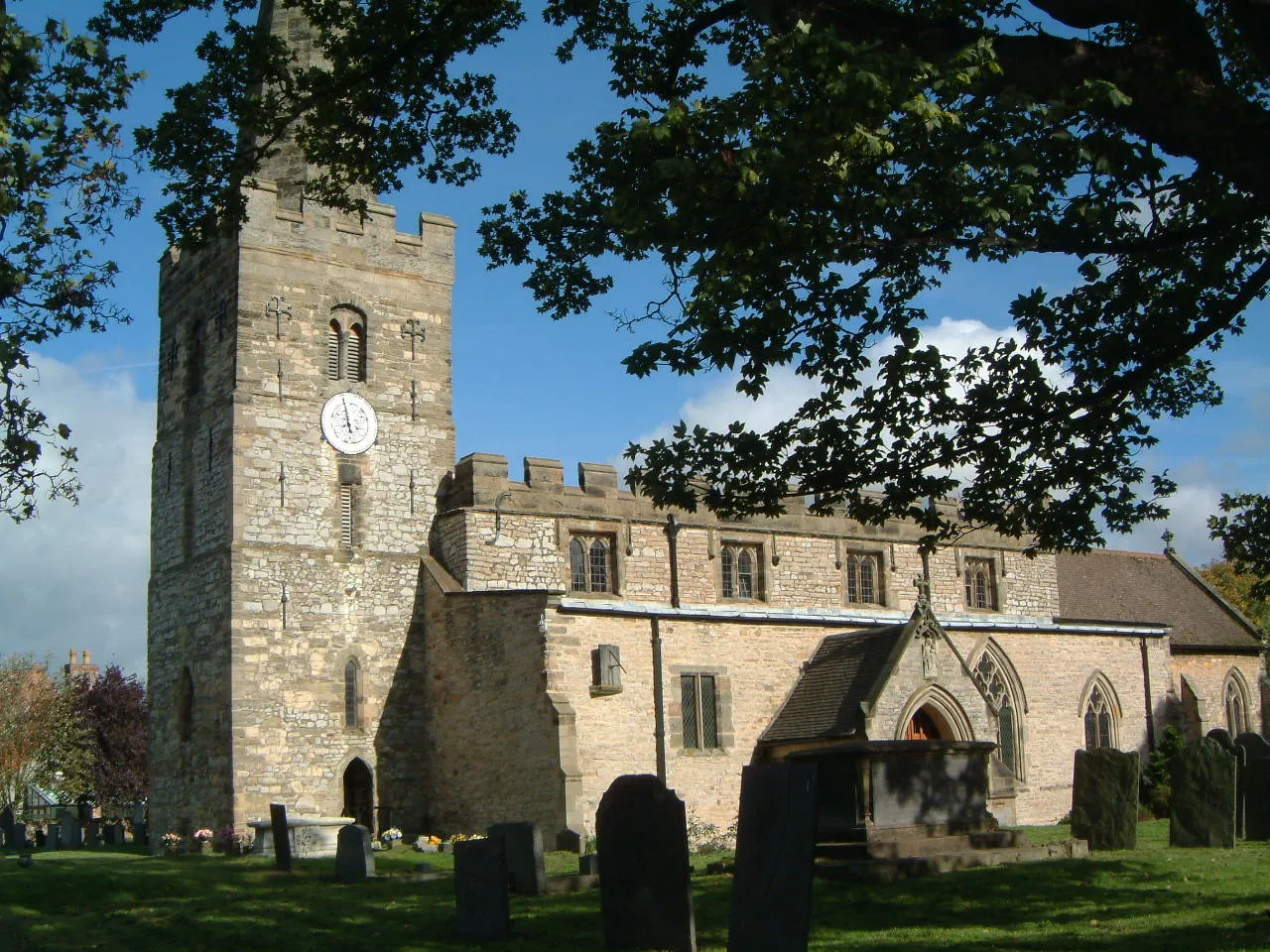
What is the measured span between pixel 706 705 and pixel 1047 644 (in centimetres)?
1047

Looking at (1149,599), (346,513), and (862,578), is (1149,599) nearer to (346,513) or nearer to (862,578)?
(862,578)

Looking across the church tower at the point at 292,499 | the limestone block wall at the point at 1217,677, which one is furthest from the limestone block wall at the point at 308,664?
the limestone block wall at the point at 1217,677

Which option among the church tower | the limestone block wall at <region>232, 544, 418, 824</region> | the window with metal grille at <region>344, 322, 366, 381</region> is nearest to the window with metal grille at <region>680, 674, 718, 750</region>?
the church tower

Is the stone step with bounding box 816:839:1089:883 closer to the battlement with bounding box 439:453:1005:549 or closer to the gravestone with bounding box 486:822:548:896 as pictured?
the gravestone with bounding box 486:822:548:896

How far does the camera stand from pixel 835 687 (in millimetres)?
30078

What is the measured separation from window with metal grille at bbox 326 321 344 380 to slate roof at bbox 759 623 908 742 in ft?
41.1

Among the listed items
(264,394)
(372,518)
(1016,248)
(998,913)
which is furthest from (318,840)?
Result: (1016,248)

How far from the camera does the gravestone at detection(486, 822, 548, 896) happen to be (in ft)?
57.5

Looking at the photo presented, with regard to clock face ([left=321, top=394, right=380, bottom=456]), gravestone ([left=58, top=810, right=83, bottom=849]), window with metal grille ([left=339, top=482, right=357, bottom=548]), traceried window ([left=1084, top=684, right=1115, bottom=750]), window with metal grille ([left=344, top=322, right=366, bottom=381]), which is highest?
window with metal grille ([left=344, top=322, right=366, bottom=381])

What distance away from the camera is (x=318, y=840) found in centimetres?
2555

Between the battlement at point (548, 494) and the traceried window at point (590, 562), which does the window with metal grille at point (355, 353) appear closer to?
the battlement at point (548, 494)

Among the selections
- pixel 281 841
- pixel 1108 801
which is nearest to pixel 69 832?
pixel 281 841

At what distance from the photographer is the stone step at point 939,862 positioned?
17.3m

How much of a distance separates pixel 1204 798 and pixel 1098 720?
1719 cm
